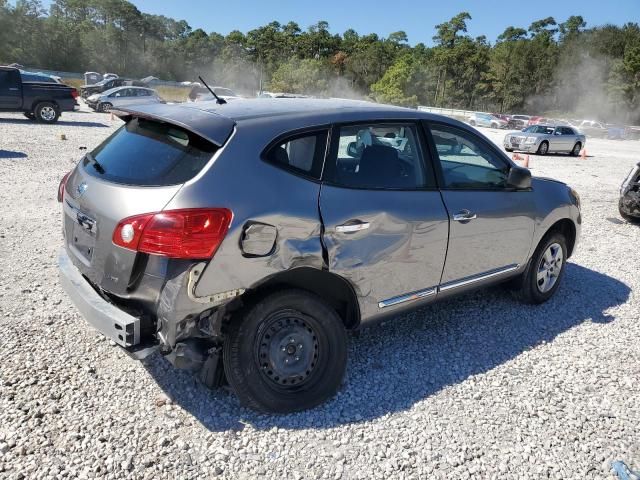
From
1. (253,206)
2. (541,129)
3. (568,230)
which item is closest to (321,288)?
(253,206)

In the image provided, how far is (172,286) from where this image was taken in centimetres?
252

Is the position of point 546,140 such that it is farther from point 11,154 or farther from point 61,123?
point 11,154

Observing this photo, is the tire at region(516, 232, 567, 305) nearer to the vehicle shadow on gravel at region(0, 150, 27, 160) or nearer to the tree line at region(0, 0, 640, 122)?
the vehicle shadow on gravel at region(0, 150, 27, 160)

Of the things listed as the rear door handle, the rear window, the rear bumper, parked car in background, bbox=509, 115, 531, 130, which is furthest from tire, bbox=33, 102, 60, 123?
parked car in background, bbox=509, 115, 531, 130

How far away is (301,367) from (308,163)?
1226mm

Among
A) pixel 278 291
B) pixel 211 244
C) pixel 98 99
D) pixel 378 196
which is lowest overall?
pixel 98 99

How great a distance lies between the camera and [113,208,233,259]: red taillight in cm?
250

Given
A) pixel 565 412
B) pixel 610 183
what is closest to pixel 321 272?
pixel 565 412

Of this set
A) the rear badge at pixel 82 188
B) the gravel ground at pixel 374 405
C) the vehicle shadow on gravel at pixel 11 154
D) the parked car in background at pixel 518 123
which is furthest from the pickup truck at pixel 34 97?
the parked car in background at pixel 518 123

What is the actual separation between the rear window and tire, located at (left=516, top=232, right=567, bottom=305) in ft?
10.5

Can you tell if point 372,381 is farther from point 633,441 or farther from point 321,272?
point 633,441

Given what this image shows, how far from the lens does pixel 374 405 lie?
3.17 meters

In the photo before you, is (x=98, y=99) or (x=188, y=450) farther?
(x=98, y=99)

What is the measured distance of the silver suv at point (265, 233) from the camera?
2.57 m
